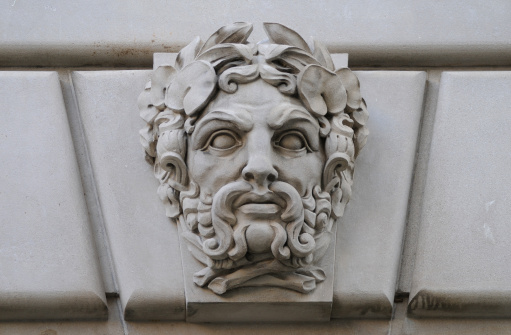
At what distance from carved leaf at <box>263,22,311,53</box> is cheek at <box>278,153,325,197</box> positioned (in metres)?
0.32

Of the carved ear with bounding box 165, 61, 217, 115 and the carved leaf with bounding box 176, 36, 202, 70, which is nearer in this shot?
the carved ear with bounding box 165, 61, 217, 115

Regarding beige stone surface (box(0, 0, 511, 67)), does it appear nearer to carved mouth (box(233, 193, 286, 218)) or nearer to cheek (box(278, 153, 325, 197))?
cheek (box(278, 153, 325, 197))

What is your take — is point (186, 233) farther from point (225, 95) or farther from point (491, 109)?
point (491, 109)

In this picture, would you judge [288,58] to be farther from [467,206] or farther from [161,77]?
[467,206]

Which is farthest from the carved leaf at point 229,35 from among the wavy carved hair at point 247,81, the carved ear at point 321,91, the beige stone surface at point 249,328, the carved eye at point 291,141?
the beige stone surface at point 249,328

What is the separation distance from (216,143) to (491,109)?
2.90 ft

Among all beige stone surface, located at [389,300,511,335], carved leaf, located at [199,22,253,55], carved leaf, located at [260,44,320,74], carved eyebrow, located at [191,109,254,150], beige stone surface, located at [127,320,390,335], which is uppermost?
carved leaf, located at [199,22,253,55]

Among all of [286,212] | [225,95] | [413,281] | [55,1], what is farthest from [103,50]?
[413,281]

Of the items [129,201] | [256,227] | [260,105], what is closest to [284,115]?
[260,105]

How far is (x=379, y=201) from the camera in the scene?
280cm

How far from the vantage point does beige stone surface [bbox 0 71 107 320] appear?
266 cm

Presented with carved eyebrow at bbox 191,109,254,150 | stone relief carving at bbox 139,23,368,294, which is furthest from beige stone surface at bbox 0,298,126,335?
carved eyebrow at bbox 191,109,254,150

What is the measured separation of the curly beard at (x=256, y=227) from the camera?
2.50m

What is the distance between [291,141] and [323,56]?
1.01 ft
